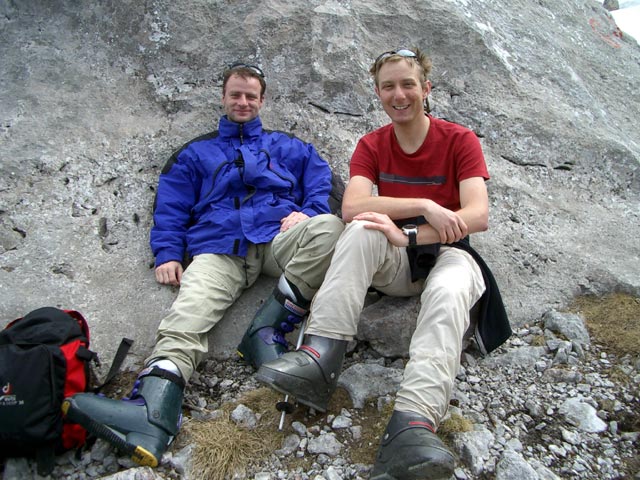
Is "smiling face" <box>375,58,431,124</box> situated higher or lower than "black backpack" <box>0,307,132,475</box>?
higher

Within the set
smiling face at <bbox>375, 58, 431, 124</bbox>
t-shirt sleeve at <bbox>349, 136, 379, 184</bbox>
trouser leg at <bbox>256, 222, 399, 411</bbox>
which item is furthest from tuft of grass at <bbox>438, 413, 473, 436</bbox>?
smiling face at <bbox>375, 58, 431, 124</bbox>

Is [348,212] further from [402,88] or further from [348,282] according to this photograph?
[402,88]

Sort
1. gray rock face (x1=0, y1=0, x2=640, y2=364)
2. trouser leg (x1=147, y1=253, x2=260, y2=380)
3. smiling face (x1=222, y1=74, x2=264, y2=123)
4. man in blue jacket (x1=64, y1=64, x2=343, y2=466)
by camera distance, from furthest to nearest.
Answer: smiling face (x1=222, y1=74, x2=264, y2=123) < gray rock face (x1=0, y1=0, x2=640, y2=364) < trouser leg (x1=147, y1=253, x2=260, y2=380) < man in blue jacket (x1=64, y1=64, x2=343, y2=466)

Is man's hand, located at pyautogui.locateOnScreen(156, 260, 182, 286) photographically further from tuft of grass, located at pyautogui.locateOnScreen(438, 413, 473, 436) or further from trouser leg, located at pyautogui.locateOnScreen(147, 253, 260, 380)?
tuft of grass, located at pyautogui.locateOnScreen(438, 413, 473, 436)

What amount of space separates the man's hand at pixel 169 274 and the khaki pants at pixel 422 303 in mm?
1697

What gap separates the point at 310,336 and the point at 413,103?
1959 millimetres

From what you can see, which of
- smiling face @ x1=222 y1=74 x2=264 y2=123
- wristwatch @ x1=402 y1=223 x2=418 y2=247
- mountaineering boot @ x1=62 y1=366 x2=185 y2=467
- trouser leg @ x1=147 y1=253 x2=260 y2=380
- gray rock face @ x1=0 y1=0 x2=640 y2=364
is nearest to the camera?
mountaineering boot @ x1=62 y1=366 x2=185 y2=467

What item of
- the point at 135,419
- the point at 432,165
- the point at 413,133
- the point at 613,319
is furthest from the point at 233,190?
the point at 613,319

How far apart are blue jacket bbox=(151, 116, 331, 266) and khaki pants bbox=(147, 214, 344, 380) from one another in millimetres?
191

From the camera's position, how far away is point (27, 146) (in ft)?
18.5

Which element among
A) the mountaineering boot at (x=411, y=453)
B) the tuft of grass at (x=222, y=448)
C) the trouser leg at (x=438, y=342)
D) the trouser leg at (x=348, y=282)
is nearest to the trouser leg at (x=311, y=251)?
the trouser leg at (x=348, y=282)

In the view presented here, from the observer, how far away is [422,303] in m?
3.73

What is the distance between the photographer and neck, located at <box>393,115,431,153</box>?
4.39m

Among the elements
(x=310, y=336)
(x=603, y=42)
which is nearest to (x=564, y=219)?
(x=310, y=336)
